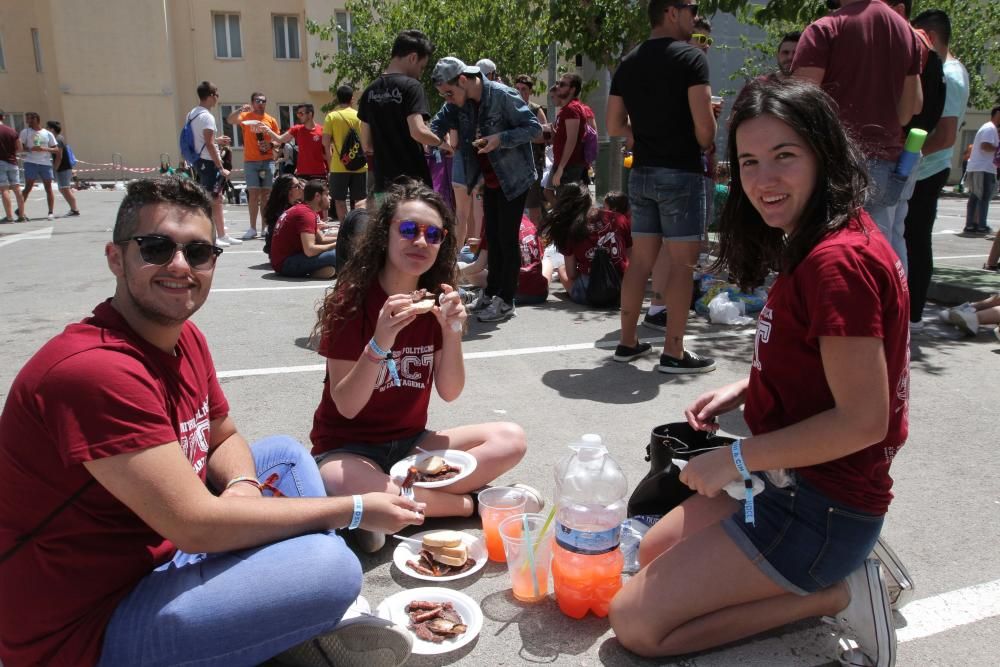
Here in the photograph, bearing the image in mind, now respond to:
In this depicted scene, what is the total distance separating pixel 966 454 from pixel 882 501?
6.23 ft

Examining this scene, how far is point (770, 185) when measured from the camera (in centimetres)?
210

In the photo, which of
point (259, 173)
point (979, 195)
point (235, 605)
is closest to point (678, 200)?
point (235, 605)

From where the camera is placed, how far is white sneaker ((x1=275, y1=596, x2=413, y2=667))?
80.8 inches

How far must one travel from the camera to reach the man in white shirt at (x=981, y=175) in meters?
11.1

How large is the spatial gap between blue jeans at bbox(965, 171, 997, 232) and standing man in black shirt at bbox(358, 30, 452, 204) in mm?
9579

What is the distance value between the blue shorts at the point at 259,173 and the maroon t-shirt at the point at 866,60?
9.07 metres

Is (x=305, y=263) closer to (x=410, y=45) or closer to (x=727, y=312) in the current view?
(x=410, y=45)

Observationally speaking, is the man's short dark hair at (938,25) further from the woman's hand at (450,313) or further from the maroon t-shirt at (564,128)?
the woman's hand at (450,313)

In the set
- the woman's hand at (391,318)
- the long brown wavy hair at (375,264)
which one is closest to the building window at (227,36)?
the long brown wavy hair at (375,264)

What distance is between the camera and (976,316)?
5.52 m

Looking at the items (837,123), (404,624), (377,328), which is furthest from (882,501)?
(377,328)

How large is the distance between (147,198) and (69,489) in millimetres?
774

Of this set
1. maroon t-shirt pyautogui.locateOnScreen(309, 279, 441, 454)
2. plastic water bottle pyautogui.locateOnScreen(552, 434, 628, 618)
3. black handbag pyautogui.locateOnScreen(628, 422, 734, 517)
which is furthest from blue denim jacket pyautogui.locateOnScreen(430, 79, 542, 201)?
plastic water bottle pyautogui.locateOnScreen(552, 434, 628, 618)

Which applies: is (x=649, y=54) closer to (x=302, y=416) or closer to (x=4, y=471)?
(x=302, y=416)
